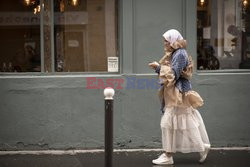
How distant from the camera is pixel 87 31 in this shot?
29.4 feet

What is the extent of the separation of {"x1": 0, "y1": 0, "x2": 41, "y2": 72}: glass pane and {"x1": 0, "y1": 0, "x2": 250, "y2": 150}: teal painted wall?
258 millimetres

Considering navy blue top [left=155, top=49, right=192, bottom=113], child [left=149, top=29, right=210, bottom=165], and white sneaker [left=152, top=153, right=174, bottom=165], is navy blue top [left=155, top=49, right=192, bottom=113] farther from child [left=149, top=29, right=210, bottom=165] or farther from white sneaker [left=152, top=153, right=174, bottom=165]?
white sneaker [left=152, top=153, right=174, bottom=165]

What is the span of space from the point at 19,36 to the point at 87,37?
1.03 meters

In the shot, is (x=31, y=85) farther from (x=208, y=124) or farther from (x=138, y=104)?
(x=208, y=124)

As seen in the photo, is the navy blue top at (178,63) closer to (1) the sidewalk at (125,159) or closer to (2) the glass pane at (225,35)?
(1) the sidewalk at (125,159)

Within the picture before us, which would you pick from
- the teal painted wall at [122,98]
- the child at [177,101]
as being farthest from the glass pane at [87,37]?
the child at [177,101]

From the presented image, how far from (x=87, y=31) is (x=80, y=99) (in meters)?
1.07

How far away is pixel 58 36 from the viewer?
8883mm

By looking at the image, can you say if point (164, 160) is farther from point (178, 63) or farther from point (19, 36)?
point (19, 36)

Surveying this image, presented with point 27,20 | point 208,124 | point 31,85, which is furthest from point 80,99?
point 208,124

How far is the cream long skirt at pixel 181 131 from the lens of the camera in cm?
766

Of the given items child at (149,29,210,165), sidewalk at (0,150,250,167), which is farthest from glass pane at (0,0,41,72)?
child at (149,29,210,165)

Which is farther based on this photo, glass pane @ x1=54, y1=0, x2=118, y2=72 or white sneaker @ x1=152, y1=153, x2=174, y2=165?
glass pane @ x1=54, y1=0, x2=118, y2=72

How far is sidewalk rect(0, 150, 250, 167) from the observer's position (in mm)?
7953
